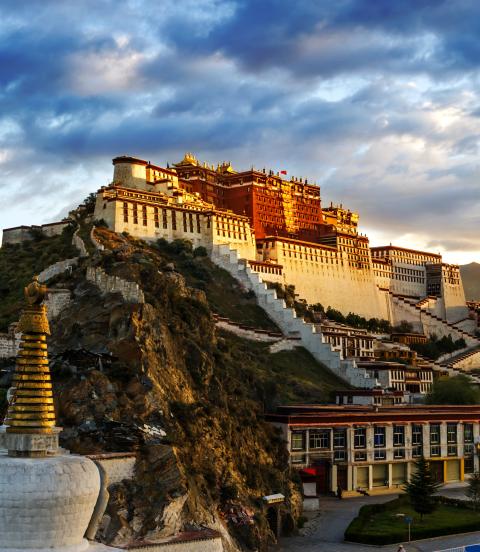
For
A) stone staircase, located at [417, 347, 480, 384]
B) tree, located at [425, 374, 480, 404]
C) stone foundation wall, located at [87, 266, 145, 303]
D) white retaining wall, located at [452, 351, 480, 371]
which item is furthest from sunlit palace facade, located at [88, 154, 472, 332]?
stone foundation wall, located at [87, 266, 145, 303]

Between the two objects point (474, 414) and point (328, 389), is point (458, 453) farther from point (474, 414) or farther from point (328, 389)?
point (328, 389)

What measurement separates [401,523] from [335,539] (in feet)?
13.8

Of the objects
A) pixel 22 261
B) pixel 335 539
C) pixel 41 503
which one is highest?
pixel 22 261

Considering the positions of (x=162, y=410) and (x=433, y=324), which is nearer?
(x=162, y=410)

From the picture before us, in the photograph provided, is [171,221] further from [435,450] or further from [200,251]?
[435,450]

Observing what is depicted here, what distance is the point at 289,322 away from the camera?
89.7 metres

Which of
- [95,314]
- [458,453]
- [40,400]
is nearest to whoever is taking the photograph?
[40,400]

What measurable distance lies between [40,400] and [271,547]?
93.2ft

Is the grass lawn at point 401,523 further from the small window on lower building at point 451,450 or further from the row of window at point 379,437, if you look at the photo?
the small window on lower building at point 451,450

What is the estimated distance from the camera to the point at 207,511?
41875 millimetres

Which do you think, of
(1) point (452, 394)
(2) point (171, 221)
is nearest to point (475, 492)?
(1) point (452, 394)

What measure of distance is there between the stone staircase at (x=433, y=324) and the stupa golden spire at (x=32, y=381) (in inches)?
3836

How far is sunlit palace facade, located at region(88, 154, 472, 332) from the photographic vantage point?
9281cm

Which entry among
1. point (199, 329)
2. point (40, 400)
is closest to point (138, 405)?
point (199, 329)
